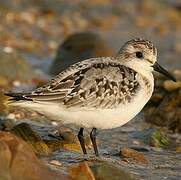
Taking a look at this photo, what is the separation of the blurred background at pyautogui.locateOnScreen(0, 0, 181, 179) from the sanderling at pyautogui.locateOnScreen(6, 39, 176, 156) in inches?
20.0

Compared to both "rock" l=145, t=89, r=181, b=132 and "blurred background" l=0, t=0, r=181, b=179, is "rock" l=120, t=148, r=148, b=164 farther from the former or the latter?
"rock" l=145, t=89, r=181, b=132

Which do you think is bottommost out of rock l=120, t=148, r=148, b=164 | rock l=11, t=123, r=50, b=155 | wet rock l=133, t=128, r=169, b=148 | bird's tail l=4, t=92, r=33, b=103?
rock l=120, t=148, r=148, b=164

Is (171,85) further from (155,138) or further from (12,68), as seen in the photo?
(12,68)

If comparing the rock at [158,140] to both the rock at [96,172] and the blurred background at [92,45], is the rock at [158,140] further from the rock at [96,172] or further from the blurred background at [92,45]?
the rock at [96,172]

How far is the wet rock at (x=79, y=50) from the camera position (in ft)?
46.0

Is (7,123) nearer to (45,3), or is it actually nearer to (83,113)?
(83,113)

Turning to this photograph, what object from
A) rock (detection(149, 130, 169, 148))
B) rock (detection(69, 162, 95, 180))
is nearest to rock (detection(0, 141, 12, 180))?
rock (detection(69, 162, 95, 180))

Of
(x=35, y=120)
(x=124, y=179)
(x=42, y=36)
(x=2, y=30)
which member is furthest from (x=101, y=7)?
(x=124, y=179)

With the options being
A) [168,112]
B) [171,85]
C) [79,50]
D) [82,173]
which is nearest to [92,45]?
[79,50]

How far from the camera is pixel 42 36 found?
18016mm

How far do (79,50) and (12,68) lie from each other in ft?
8.36

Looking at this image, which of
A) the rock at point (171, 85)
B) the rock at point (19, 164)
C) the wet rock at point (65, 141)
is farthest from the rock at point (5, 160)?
the rock at point (171, 85)

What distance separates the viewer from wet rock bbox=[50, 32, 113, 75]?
14.0m

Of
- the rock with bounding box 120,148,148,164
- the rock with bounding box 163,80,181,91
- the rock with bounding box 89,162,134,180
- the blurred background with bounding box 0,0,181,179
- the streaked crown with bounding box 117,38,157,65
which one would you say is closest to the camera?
the rock with bounding box 89,162,134,180
